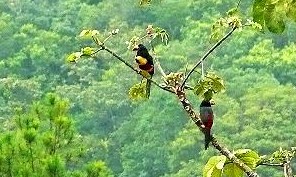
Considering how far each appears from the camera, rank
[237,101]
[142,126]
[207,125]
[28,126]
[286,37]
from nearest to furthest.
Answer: [207,125] → [28,126] → [237,101] → [142,126] → [286,37]

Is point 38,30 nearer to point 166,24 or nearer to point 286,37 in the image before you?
point 166,24

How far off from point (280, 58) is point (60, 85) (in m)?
5.58

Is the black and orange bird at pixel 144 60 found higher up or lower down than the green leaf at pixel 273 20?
lower down

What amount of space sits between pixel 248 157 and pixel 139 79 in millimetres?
10784

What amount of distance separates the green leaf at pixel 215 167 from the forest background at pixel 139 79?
10771 millimetres

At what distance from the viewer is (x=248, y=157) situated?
0.88 metres

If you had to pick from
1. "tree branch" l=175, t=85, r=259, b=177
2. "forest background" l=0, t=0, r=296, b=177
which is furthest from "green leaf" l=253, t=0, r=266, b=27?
"forest background" l=0, t=0, r=296, b=177

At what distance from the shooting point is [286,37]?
20.0 metres

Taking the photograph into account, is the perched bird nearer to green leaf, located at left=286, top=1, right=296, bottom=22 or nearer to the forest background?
green leaf, located at left=286, top=1, right=296, bottom=22

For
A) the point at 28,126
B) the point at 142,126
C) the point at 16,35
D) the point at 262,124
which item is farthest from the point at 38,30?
the point at 28,126

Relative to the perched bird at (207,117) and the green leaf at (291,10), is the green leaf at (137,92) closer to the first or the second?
the perched bird at (207,117)

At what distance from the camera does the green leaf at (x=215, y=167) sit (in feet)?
2.77

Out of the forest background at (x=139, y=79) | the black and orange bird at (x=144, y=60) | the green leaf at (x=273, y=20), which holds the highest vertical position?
the green leaf at (x=273, y=20)

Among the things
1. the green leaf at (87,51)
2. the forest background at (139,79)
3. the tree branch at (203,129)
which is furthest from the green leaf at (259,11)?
the forest background at (139,79)
